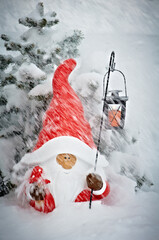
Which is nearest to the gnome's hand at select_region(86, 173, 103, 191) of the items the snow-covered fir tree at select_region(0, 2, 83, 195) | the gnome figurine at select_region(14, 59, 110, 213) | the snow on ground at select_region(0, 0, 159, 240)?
the gnome figurine at select_region(14, 59, 110, 213)

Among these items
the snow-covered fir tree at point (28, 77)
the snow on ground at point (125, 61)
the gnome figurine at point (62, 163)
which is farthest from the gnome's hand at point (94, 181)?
the snow-covered fir tree at point (28, 77)

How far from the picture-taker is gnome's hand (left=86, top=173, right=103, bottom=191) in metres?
0.80

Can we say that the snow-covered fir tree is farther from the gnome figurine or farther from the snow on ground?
the gnome figurine

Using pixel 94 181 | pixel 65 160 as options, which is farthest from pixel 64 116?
pixel 94 181

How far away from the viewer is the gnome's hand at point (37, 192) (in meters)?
0.76

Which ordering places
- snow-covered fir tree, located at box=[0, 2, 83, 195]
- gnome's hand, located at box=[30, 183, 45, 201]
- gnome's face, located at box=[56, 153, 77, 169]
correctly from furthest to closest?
snow-covered fir tree, located at box=[0, 2, 83, 195] → gnome's face, located at box=[56, 153, 77, 169] → gnome's hand, located at box=[30, 183, 45, 201]

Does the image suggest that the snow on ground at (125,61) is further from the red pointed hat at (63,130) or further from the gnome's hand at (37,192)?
the red pointed hat at (63,130)

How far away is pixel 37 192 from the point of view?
0.77 metres

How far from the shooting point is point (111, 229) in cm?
65

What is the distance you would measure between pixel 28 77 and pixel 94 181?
0.83 m

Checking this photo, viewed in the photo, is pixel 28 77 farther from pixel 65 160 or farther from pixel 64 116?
pixel 65 160

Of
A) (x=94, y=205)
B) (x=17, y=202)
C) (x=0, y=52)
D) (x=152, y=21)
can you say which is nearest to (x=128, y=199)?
(x=94, y=205)

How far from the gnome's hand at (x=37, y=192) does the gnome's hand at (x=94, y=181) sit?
228mm

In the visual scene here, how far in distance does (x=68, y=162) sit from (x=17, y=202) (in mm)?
368
